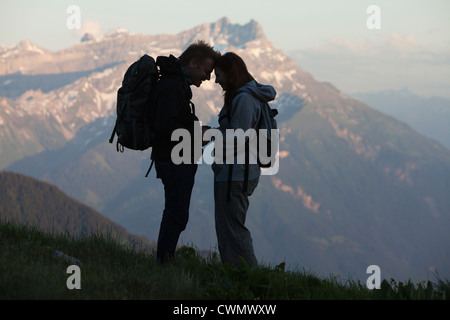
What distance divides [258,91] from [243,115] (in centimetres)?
42

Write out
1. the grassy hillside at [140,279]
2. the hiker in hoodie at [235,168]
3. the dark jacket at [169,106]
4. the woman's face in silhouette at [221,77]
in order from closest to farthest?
the grassy hillside at [140,279] → the dark jacket at [169,106] → the hiker in hoodie at [235,168] → the woman's face in silhouette at [221,77]

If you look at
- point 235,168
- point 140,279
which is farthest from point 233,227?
point 140,279

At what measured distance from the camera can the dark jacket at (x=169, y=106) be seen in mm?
7059

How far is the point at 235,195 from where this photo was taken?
24.2ft

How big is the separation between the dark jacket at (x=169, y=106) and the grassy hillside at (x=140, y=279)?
148 cm

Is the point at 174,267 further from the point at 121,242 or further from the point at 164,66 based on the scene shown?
the point at 164,66

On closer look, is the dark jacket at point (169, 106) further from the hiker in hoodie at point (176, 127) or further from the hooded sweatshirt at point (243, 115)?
the hooded sweatshirt at point (243, 115)

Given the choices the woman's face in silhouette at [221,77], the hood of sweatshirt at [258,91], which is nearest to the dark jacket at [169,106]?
the woman's face in silhouette at [221,77]

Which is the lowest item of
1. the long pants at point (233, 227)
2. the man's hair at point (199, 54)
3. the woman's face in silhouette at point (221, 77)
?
the long pants at point (233, 227)

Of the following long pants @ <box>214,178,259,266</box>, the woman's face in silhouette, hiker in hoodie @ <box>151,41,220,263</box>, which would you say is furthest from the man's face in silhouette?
long pants @ <box>214,178,259,266</box>

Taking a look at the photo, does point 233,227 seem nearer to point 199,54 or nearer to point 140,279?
point 140,279

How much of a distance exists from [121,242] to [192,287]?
2442 millimetres

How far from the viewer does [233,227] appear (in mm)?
7500
